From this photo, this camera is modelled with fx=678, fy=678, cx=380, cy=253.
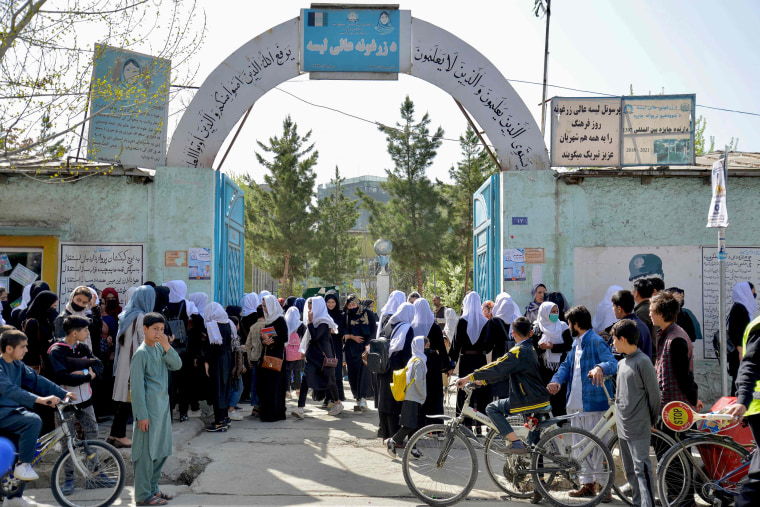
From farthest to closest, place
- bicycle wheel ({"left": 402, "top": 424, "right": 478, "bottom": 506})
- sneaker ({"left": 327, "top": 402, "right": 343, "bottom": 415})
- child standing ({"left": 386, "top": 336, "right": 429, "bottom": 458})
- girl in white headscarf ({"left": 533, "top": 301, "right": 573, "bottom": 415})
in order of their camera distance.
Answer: sneaker ({"left": 327, "top": 402, "right": 343, "bottom": 415}), girl in white headscarf ({"left": 533, "top": 301, "right": 573, "bottom": 415}), child standing ({"left": 386, "top": 336, "right": 429, "bottom": 458}), bicycle wheel ({"left": 402, "top": 424, "right": 478, "bottom": 506})

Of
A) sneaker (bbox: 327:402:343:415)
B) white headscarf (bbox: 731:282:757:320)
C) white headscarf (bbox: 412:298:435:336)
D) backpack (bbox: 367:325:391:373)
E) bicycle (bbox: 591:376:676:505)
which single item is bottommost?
sneaker (bbox: 327:402:343:415)

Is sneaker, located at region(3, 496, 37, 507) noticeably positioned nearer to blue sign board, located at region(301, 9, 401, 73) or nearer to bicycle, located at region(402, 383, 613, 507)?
bicycle, located at region(402, 383, 613, 507)

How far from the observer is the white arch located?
393 inches

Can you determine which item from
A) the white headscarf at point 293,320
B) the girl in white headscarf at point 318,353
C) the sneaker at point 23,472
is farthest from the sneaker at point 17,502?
the white headscarf at point 293,320

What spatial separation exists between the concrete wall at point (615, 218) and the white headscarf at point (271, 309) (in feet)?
11.2

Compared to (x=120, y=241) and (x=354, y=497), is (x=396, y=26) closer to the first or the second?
(x=120, y=241)

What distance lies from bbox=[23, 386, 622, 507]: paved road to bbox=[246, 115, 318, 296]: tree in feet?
83.7

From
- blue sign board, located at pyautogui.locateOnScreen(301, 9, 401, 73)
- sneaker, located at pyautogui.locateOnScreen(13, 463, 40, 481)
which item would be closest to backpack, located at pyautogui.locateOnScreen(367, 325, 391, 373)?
sneaker, located at pyautogui.locateOnScreen(13, 463, 40, 481)

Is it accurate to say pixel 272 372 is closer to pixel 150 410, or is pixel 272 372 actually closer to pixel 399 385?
pixel 399 385

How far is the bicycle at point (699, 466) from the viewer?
179 inches

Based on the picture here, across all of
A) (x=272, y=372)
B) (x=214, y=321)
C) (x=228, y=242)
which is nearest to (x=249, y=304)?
(x=228, y=242)

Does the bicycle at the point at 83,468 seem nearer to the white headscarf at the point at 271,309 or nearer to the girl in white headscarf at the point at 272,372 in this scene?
the girl in white headscarf at the point at 272,372

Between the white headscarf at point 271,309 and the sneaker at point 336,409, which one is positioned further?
the sneaker at point 336,409

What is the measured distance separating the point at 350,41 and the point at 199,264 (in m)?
3.90
